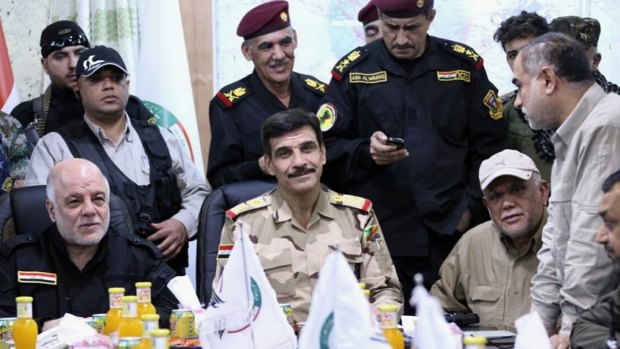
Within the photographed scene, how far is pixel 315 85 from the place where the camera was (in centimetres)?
506

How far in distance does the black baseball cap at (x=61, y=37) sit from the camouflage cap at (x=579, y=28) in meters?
2.37

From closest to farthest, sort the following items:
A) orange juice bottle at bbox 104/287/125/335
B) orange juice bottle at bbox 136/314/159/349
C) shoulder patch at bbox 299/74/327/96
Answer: orange juice bottle at bbox 136/314/159/349
orange juice bottle at bbox 104/287/125/335
shoulder patch at bbox 299/74/327/96

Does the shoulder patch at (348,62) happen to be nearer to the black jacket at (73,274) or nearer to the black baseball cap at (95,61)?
the black baseball cap at (95,61)

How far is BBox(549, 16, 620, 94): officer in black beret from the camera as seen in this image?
4.61m

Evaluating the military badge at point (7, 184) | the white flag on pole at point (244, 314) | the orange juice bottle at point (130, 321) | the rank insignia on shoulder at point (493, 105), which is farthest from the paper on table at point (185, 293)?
the rank insignia on shoulder at point (493, 105)

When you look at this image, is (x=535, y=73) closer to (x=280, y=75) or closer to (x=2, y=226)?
(x=280, y=75)

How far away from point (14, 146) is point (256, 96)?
1148 mm

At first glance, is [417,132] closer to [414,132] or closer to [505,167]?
[414,132]

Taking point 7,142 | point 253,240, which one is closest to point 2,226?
point 7,142

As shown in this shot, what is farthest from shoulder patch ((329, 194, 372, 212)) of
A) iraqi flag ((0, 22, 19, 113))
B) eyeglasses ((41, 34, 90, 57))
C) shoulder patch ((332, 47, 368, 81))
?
iraqi flag ((0, 22, 19, 113))

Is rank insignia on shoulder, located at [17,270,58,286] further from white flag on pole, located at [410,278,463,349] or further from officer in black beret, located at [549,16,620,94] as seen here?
officer in black beret, located at [549,16,620,94]

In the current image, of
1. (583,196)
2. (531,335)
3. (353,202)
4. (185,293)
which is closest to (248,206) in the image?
(353,202)

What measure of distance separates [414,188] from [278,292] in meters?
0.86

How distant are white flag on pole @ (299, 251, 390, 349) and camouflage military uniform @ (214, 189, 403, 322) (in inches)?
63.2
